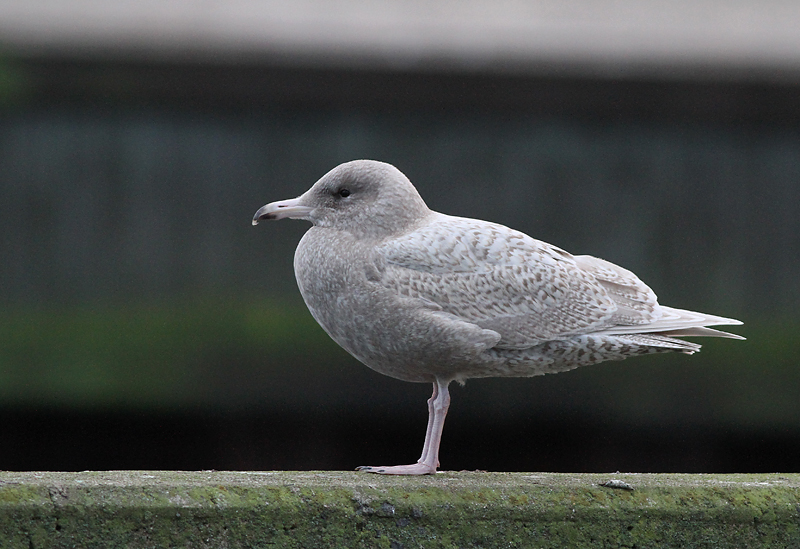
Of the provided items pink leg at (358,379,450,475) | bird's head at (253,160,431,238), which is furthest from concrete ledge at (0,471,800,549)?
bird's head at (253,160,431,238)

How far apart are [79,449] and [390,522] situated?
5871 millimetres

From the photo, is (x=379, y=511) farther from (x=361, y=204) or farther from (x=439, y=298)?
(x=361, y=204)

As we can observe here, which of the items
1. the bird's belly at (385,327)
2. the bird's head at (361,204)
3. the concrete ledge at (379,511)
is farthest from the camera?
the bird's head at (361,204)

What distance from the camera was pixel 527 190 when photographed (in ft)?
26.6

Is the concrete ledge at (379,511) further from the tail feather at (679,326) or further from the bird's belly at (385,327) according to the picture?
the tail feather at (679,326)

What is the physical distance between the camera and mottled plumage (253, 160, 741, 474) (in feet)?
12.0

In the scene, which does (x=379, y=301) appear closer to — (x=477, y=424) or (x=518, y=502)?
(x=518, y=502)

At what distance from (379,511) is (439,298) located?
0.91m

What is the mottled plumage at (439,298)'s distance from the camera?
3.66 metres

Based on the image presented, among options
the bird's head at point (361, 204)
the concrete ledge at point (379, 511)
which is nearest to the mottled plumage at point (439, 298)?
the bird's head at point (361, 204)

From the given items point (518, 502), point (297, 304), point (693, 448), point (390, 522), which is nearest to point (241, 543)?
point (390, 522)

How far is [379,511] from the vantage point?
10.2ft

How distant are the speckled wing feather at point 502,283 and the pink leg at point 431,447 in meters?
0.36

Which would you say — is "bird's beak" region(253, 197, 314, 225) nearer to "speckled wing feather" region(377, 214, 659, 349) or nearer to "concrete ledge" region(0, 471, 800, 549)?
"speckled wing feather" region(377, 214, 659, 349)
